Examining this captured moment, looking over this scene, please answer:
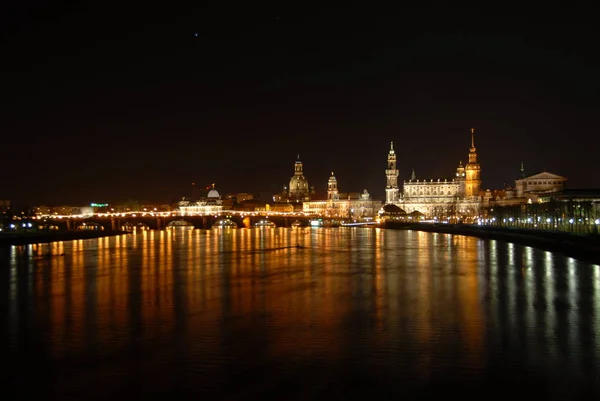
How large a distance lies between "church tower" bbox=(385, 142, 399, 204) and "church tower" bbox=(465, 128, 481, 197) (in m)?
19.9

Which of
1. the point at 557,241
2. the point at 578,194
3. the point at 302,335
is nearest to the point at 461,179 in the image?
the point at 578,194

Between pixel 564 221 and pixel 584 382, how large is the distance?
60348 mm

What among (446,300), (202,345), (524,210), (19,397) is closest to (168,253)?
(446,300)

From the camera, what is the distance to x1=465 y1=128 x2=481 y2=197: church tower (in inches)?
7062

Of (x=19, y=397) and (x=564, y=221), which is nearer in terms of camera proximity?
(x=19, y=397)

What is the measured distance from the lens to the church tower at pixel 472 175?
17938 centimetres

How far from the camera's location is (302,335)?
18328 millimetres

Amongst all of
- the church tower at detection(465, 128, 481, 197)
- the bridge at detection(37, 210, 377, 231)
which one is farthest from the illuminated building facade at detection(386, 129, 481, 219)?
the bridge at detection(37, 210, 377, 231)

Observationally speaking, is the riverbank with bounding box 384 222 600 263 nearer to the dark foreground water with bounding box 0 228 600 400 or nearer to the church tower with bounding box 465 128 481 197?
the dark foreground water with bounding box 0 228 600 400

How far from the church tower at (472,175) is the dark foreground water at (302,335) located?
145969mm

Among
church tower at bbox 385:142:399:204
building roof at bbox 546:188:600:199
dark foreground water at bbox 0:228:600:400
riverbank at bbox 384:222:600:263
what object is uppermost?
church tower at bbox 385:142:399:204

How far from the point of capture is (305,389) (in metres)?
13.1

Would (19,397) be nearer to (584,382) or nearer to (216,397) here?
(216,397)

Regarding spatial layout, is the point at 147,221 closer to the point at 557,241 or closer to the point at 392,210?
the point at 392,210
